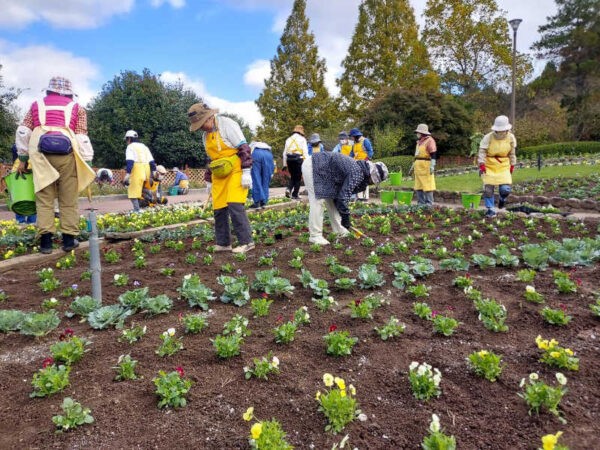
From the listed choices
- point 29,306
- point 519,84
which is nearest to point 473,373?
point 29,306

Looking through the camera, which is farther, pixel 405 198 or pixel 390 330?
pixel 405 198

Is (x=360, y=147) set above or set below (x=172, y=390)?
above

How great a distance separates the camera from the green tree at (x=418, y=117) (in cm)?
2592

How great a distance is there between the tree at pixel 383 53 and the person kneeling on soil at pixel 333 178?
99.2 feet

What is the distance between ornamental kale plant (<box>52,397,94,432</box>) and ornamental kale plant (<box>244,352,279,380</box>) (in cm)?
73

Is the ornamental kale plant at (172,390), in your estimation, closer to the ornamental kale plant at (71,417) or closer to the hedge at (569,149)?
the ornamental kale plant at (71,417)

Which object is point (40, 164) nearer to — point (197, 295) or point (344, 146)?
point (197, 295)

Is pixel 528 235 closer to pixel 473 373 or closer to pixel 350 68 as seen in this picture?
pixel 473 373

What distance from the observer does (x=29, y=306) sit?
3574mm

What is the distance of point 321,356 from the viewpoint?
8.16 feet

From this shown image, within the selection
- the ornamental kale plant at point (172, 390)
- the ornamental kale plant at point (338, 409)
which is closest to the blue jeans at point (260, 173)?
the ornamental kale plant at point (172, 390)

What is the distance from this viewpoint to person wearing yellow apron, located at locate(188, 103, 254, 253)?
5055mm

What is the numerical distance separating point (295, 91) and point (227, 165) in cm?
3133

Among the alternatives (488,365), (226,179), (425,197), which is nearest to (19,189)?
(226,179)
